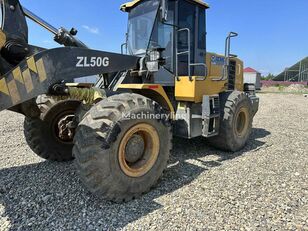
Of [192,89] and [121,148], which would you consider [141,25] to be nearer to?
[192,89]

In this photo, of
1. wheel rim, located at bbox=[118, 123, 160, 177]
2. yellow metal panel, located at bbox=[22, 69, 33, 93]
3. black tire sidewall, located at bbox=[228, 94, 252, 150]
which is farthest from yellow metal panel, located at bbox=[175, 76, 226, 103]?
yellow metal panel, located at bbox=[22, 69, 33, 93]

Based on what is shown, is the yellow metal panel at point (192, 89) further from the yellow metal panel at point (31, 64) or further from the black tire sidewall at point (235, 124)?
the yellow metal panel at point (31, 64)

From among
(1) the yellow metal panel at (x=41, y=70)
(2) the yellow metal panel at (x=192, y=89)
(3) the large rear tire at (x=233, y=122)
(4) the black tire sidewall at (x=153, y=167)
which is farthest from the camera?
(3) the large rear tire at (x=233, y=122)

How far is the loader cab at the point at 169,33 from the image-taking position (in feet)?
16.9

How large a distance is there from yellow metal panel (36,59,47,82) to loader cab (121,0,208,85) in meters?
2.44

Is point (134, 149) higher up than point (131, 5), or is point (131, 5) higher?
point (131, 5)

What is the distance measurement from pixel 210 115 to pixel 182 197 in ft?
6.86

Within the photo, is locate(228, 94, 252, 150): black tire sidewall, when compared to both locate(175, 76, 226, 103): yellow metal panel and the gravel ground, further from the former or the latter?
locate(175, 76, 226, 103): yellow metal panel

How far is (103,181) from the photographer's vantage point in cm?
319

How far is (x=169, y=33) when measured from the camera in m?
5.24

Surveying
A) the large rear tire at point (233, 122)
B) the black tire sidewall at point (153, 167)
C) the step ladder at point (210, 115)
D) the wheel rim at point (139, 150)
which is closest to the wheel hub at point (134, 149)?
the wheel rim at point (139, 150)

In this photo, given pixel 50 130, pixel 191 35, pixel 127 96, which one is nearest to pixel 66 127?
pixel 50 130

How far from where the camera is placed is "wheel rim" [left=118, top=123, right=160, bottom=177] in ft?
11.3

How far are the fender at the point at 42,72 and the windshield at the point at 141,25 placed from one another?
6.28ft
